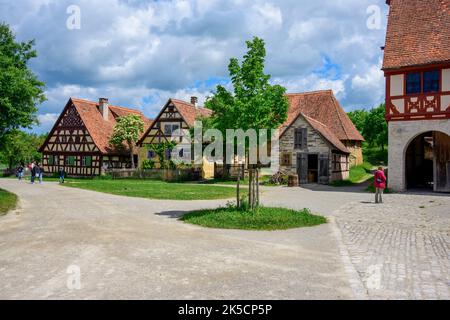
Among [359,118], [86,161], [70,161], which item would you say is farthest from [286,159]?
[359,118]

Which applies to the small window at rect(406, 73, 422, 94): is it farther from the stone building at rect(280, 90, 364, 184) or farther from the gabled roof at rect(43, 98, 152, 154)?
the gabled roof at rect(43, 98, 152, 154)

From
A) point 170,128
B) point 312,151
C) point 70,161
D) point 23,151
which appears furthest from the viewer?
point 23,151

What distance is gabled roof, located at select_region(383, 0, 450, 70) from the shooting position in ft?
69.9

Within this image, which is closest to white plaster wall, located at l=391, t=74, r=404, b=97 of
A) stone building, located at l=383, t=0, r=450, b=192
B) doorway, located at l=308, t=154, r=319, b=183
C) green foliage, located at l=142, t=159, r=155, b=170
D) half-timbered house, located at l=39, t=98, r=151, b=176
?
stone building, located at l=383, t=0, r=450, b=192

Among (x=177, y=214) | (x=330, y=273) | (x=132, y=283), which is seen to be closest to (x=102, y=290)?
(x=132, y=283)

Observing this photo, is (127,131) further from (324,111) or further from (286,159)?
(324,111)

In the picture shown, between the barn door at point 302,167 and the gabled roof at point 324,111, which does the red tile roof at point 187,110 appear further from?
the barn door at point 302,167

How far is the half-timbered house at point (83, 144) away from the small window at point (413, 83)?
29761 millimetres

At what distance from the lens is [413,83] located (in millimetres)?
21750

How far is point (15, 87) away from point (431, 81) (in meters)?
21.0

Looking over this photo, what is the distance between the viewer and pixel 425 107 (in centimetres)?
2138
